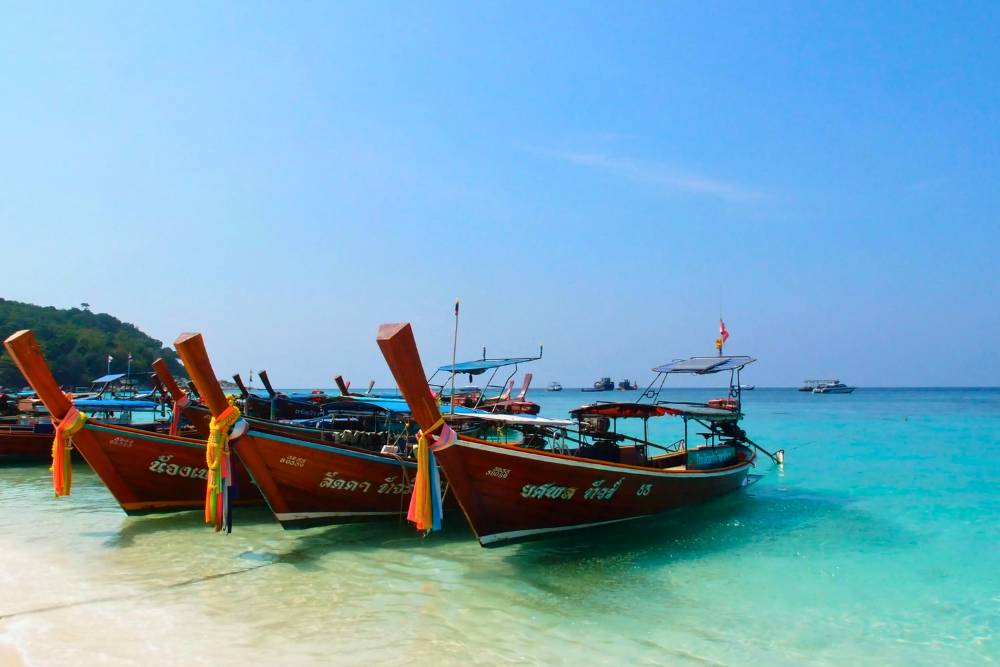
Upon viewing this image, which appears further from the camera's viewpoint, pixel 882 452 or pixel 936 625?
pixel 882 452

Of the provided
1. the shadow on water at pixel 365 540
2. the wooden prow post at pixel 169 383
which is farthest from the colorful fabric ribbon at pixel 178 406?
the shadow on water at pixel 365 540

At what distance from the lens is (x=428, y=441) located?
771 centimetres

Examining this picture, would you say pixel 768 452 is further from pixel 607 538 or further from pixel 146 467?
pixel 146 467

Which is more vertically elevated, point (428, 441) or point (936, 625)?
point (428, 441)

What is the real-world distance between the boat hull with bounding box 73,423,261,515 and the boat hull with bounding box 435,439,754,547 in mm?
4574

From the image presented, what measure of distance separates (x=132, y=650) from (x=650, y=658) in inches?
192

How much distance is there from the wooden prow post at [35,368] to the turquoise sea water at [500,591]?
2.16 m

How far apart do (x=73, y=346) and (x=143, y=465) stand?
204 feet

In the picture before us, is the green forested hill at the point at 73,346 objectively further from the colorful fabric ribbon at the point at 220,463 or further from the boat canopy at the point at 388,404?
the colorful fabric ribbon at the point at 220,463

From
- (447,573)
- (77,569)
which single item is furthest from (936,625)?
(77,569)

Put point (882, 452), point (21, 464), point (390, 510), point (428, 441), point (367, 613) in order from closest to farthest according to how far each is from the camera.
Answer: point (367, 613)
point (428, 441)
point (390, 510)
point (21, 464)
point (882, 452)

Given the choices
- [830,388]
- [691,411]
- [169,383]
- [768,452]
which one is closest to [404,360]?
[691,411]

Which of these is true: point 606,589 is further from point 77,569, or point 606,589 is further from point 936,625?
point 77,569

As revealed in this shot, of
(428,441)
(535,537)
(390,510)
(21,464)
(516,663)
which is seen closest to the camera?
(516,663)
